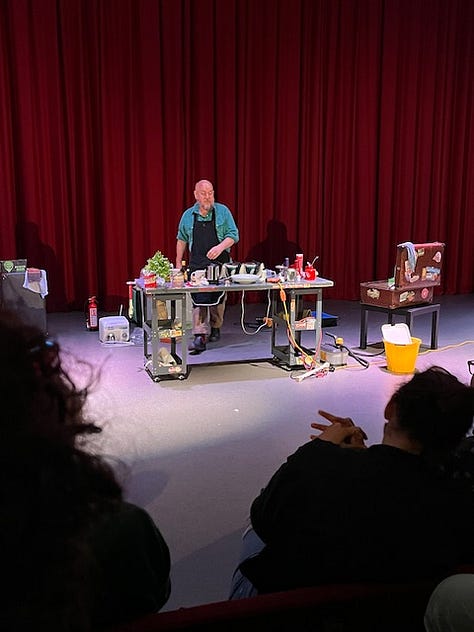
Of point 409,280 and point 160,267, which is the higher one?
point 160,267

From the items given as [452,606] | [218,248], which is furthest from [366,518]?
[218,248]

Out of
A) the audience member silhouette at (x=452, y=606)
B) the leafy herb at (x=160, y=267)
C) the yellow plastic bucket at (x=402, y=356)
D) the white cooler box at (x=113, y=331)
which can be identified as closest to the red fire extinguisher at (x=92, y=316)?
the white cooler box at (x=113, y=331)

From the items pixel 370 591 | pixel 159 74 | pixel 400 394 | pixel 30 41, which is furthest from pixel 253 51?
pixel 370 591

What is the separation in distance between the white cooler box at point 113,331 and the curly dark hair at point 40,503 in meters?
4.90

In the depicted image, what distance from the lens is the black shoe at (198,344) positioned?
Answer: 17.6ft

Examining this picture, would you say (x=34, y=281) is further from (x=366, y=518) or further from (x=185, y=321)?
(x=366, y=518)

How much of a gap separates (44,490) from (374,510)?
0.86m

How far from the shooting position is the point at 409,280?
5.14m

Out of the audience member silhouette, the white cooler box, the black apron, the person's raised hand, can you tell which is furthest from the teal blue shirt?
the audience member silhouette

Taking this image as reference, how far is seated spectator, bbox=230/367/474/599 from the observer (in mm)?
1341

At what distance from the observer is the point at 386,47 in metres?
7.48

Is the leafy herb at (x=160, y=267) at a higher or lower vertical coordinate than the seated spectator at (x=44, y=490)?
lower

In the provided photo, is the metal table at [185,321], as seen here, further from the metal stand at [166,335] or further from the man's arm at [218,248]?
the man's arm at [218,248]

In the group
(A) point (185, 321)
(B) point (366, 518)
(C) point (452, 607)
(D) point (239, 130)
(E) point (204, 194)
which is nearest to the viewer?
(C) point (452, 607)
